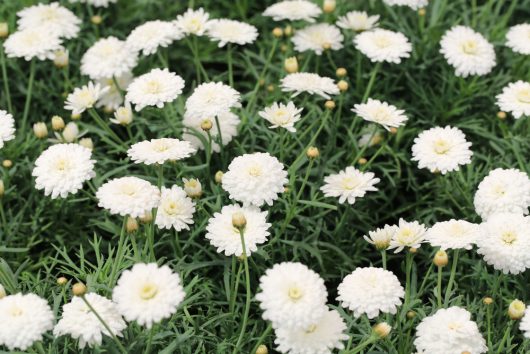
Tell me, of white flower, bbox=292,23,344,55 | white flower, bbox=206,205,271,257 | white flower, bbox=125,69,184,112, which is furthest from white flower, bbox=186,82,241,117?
white flower, bbox=292,23,344,55

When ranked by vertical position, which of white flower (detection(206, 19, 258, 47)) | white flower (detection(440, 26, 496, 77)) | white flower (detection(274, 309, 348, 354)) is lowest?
white flower (detection(274, 309, 348, 354))

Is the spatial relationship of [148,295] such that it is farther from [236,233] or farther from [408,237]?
[408,237]

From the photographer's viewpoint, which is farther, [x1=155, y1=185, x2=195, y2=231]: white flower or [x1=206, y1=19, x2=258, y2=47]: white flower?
[x1=206, y1=19, x2=258, y2=47]: white flower

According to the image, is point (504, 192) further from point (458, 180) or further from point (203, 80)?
point (203, 80)

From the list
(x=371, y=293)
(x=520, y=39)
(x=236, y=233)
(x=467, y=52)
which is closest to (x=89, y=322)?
(x=236, y=233)

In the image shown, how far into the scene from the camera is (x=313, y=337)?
6.79 feet

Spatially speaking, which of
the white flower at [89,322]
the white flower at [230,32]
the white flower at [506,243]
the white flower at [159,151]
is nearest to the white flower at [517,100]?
the white flower at [506,243]

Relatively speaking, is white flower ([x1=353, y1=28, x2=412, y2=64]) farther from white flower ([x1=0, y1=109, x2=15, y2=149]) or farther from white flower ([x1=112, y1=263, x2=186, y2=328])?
white flower ([x1=112, y1=263, x2=186, y2=328])

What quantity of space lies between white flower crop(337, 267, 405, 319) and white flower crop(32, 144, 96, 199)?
32.5 inches

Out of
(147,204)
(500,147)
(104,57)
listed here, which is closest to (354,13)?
(500,147)

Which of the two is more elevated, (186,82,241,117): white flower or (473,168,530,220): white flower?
(186,82,241,117): white flower

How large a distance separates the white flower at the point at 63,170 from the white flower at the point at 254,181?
0.42m

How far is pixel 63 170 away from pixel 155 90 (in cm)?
48

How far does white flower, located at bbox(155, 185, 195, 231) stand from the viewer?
2511mm
